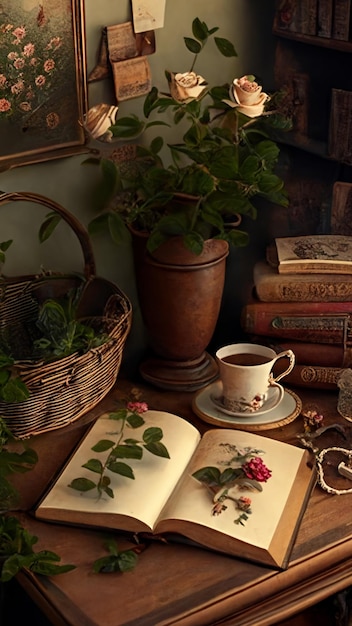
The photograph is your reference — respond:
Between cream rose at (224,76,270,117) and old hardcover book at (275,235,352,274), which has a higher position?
cream rose at (224,76,270,117)

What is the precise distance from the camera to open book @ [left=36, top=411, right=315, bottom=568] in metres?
Result: 1.21

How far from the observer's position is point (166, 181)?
1.57 metres

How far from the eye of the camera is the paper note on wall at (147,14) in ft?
5.28

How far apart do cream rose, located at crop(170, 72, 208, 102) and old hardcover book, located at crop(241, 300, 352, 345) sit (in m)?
0.40

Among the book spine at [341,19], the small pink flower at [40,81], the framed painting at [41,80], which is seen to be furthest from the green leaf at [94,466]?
the book spine at [341,19]

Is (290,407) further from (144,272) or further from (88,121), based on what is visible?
(88,121)

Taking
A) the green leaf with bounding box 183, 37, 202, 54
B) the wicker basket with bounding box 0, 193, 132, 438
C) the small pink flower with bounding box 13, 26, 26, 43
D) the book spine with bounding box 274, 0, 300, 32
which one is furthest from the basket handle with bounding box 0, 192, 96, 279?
the book spine with bounding box 274, 0, 300, 32

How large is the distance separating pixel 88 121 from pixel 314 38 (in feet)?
1.63

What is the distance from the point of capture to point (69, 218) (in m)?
1.57

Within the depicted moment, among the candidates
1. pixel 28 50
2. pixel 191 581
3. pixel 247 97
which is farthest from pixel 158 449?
pixel 28 50

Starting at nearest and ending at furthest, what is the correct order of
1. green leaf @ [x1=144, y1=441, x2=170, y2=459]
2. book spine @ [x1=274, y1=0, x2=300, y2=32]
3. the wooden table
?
1. the wooden table
2. green leaf @ [x1=144, y1=441, x2=170, y2=459]
3. book spine @ [x1=274, y1=0, x2=300, y2=32]

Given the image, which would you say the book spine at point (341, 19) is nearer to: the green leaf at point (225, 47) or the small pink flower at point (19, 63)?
the green leaf at point (225, 47)

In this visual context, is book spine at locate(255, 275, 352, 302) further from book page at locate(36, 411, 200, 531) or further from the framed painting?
the framed painting

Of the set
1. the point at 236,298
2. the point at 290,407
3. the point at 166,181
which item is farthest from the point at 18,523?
the point at 236,298
